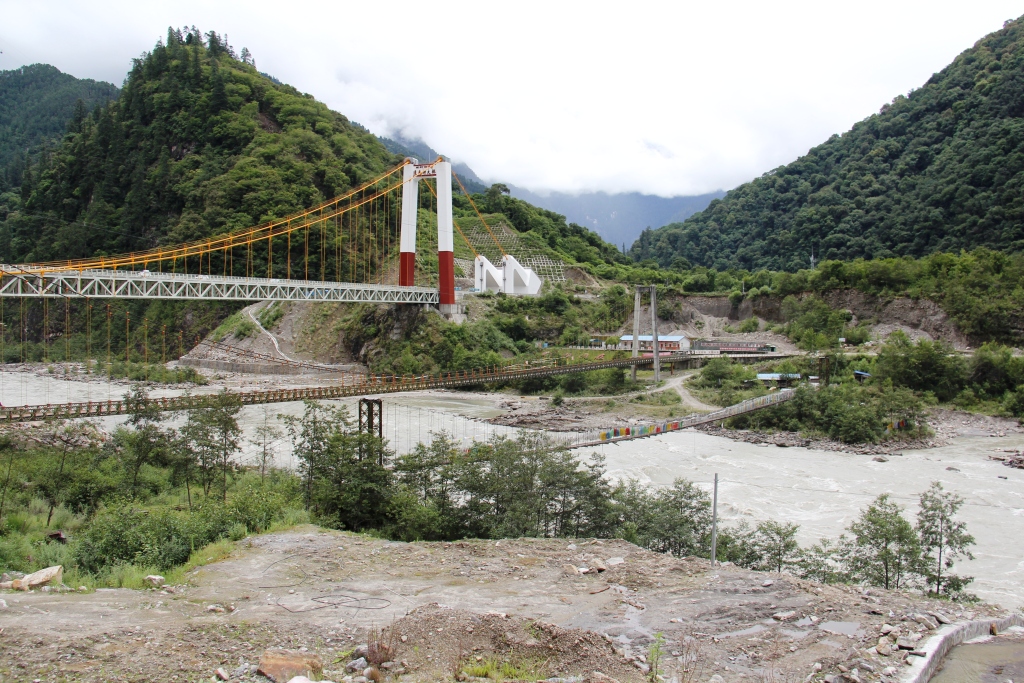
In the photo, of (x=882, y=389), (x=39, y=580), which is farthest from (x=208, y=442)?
(x=882, y=389)

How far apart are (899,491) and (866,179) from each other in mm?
42846

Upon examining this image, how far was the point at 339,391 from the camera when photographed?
17703 millimetres

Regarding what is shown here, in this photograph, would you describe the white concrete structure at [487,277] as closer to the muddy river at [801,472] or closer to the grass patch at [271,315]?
the grass patch at [271,315]

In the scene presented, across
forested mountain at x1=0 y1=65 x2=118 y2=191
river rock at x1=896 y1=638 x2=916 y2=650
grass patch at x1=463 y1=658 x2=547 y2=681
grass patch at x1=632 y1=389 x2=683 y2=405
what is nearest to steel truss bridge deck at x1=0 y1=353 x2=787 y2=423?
grass patch at x1=632 y1=389 x2=683 y2=405

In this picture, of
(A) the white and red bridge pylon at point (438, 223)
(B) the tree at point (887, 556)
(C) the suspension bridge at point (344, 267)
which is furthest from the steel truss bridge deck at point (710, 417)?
(A) the white and red bridge pylon at point (438, 223)

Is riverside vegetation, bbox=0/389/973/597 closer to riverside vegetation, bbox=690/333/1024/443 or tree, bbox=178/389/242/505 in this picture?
tree, bbox=178/389/242/505

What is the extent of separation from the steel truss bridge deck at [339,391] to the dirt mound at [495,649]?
10.8 metres

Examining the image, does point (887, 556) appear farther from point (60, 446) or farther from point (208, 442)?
point (60, 446)

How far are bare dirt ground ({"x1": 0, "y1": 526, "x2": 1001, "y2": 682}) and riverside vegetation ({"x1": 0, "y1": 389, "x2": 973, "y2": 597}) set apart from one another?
1.12 m

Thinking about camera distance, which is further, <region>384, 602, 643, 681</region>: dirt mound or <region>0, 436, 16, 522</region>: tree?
<region>0, 436, 16, 522</region>: tree

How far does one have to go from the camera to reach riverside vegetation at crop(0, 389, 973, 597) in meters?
8.23

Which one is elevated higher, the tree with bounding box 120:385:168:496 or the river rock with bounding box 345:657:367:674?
the tree with bounding box 120:385:168:496

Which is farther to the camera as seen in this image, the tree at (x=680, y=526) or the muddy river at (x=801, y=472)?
the muddy river at (x=801, y=472)

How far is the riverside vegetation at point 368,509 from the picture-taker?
8.23 meters
